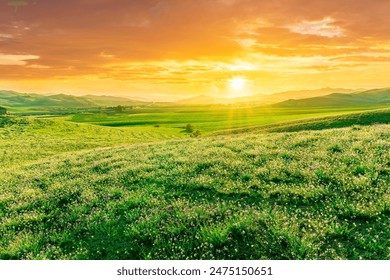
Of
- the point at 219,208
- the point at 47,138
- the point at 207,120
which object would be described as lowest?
the point at 47,138

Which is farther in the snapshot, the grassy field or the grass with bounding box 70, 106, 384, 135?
the grass with bounding box 70, 106, 384, 135

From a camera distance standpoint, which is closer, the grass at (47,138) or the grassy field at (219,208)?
the grassy field at (219,208)

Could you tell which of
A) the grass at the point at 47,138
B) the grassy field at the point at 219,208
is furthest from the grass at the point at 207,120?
the grassy field at the point at 219,208

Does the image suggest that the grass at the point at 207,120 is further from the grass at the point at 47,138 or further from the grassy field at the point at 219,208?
the grassy field at the point at 219,208

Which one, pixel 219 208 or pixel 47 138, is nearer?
pixel 219 208

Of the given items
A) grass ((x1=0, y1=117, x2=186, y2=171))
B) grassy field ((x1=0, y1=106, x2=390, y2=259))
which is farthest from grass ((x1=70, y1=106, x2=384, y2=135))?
grassy field ((x1=0, y1=106, x2=390, y2=259))

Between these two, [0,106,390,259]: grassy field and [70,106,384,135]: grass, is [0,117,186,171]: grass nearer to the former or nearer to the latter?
[0,106,390,259]: grassy field

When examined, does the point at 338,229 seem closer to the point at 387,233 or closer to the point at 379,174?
the point at 387,233

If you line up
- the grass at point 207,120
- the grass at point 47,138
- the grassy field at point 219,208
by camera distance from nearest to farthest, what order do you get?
the grassy field at point 219,208 → the grass at point 47,138 → the grass at point 207,120

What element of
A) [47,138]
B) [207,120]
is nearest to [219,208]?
[47,138]

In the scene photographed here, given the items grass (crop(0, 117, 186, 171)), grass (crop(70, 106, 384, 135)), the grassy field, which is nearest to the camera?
the grassy field

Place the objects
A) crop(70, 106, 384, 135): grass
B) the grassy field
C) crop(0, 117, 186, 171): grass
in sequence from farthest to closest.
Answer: crop(70, 106, 384, 135): grass < crop(0, 117, 186, 171): grass < the grassy field

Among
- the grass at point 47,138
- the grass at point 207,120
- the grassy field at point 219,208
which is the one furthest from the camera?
the grass at point 207,120

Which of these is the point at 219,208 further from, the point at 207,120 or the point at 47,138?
the point at 207,120
